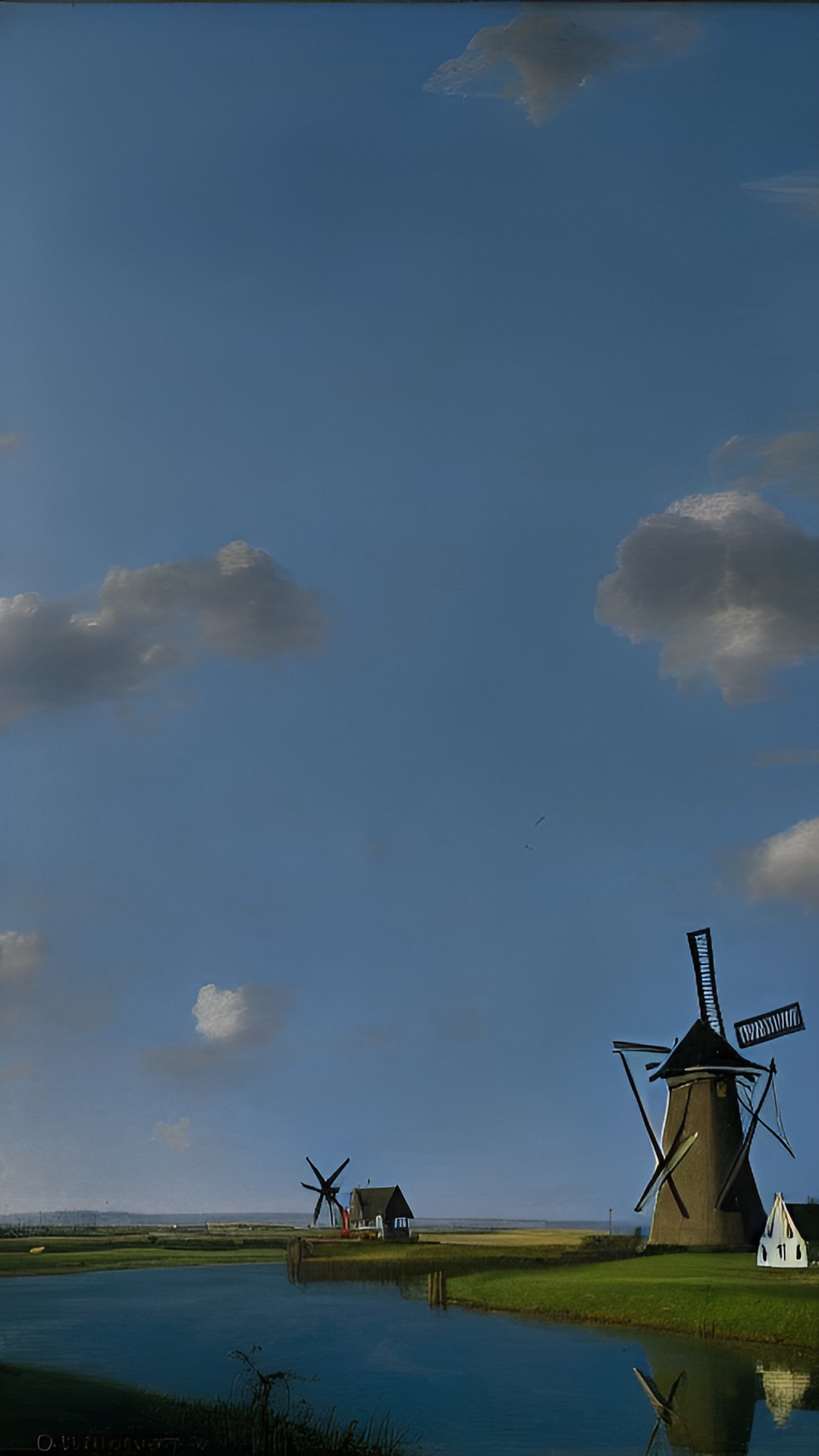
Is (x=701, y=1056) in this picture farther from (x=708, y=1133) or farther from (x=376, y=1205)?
(x=376, y=1205)

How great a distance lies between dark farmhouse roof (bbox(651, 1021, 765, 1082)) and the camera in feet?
78.0

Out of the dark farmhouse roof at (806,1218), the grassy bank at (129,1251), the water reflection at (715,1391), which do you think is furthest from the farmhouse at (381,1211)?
the water reflection at (715,1391)

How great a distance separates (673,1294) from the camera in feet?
60.8

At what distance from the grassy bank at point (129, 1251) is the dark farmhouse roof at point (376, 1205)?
4.31 meters

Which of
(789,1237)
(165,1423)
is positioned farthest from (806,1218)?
(165,1423)

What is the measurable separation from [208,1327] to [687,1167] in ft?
31.1

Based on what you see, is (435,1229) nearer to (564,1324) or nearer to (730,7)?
(564,1324)

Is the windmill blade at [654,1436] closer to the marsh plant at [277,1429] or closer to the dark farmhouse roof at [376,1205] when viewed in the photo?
the marsh plant at [277,1429]

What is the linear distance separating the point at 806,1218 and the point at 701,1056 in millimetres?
3255

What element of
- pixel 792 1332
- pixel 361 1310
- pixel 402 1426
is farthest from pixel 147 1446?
pixel 792 1332

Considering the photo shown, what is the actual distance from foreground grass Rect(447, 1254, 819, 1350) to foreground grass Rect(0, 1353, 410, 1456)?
5.02 metres

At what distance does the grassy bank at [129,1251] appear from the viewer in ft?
64.5

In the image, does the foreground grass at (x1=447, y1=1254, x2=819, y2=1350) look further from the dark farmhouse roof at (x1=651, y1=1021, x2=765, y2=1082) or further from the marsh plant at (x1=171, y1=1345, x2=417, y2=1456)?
the marsh plant at (x1=171, y1=1345, x2=417, y2=1456)
